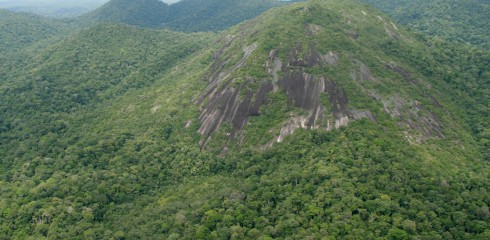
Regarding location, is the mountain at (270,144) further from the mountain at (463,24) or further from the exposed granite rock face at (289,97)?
the mountain at (463,24)

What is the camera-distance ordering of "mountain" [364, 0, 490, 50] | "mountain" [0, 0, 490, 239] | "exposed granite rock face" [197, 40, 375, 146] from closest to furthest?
"mountain" [0, 0, 490, 239]
"exposed granite rock face" [197, 40, 375, 146]
"mountain" [364, 0, 490, 50]

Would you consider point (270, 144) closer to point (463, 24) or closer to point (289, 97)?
point (289, 97)

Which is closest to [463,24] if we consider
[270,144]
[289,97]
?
[289,97]

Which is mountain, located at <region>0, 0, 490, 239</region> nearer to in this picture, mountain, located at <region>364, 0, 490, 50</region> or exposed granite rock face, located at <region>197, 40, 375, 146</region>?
exposed granite rock face, located at <region>197, 40, 375, 146</region>

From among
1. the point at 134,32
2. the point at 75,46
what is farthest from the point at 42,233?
the point at 134,32

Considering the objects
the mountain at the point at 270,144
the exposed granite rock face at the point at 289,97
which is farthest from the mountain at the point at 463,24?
the exposed granite rock face at the point at 289,97

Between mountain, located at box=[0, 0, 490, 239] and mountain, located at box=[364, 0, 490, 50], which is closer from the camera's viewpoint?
mountain, located at box=[0, 0, 490, 239]

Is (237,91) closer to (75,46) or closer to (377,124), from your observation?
(377,124)

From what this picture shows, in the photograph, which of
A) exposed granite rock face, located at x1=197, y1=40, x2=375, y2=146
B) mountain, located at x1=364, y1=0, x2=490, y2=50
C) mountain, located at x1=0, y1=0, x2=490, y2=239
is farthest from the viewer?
mountain, located at x1=364, y1=0, x2=490, y2=50

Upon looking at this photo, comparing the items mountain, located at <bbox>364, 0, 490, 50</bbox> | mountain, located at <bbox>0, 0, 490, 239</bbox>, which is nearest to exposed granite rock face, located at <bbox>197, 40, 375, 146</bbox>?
mountain, located at <bbox>0, 0, 490, 239</bbox>
